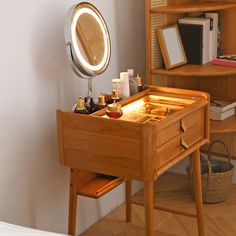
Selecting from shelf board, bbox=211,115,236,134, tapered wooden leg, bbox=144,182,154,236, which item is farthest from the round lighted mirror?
shelf board, bbox=211,115,236,134

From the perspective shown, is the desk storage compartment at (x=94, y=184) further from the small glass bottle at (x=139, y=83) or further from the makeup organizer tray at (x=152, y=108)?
the small glass bottle at (x=139, y=83)

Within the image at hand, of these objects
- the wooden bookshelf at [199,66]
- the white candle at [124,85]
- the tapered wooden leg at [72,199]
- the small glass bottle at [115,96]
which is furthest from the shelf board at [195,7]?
the tapered wooden leg at [72,199]

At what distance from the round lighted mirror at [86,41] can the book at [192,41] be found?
0.81 meters

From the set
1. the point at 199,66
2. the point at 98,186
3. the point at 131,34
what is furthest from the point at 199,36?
the point at 98,186

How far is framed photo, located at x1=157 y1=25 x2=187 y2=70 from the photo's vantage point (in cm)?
330

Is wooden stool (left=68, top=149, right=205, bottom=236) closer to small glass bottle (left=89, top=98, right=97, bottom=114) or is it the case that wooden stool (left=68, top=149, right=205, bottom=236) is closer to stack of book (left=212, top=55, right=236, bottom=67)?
small glass bottle (left=89, top=98, right=97, bottom=114)

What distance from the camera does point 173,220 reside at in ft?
10.7

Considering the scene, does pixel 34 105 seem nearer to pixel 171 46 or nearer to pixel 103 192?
pixel 103 192

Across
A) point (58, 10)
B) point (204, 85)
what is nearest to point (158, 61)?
point (204, 85)

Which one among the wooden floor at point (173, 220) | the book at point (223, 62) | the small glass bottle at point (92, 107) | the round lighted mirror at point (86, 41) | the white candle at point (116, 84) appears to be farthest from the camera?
the book at point (223, 62)

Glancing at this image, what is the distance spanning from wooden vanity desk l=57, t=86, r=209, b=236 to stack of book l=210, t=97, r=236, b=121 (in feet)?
2.02

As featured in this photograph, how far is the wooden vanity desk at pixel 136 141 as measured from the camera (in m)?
2.43

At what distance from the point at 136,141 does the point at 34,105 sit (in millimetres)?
552

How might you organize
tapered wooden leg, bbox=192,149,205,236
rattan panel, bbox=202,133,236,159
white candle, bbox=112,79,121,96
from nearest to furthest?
white candle, bbox=112,79,121,96 < tapered wooden leg, bbox=192,149,205,236 < rattan panel, bbox=202,133,236,159
